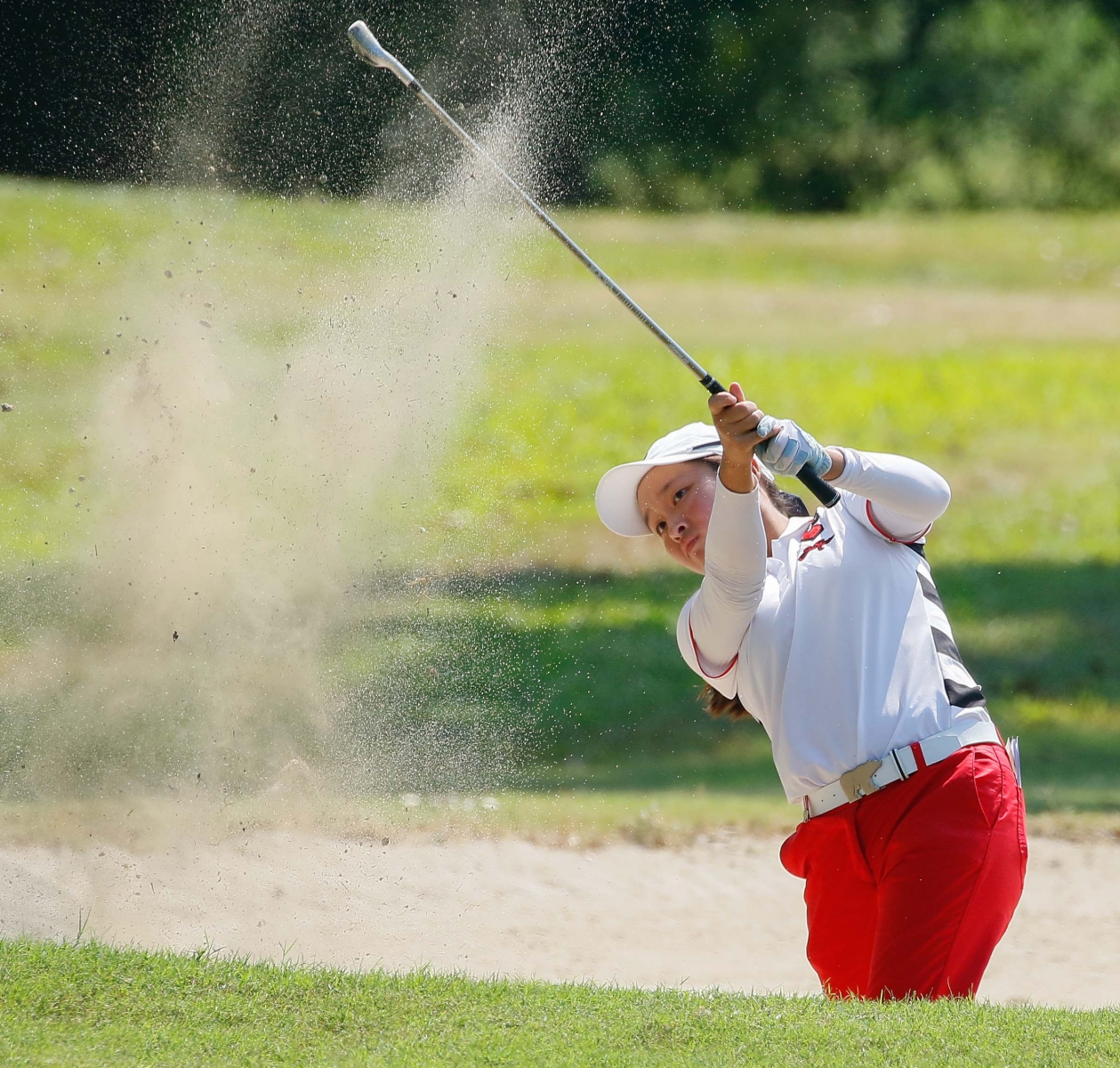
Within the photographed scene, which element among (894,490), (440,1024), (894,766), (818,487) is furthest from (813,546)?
(440,1024)

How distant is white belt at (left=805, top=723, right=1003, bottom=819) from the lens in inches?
121

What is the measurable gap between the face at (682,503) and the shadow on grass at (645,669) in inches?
111

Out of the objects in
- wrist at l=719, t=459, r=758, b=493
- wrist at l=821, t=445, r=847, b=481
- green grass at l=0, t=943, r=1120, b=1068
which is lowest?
green grass at l=0, t=943, r=1120, b=1068

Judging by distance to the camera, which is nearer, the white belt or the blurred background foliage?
the white belt

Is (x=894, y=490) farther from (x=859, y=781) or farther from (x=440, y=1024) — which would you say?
(x=440, y=1024)

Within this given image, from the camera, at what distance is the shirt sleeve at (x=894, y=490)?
3146 millimetres

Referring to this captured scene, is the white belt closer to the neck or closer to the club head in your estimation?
the neck

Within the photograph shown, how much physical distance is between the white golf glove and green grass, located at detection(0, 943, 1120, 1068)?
3.61 ft

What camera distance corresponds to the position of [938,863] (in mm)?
3057

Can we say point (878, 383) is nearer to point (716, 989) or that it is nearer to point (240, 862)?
point (240, 862)

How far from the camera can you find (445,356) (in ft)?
24.1

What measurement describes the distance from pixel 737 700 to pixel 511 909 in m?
2.14

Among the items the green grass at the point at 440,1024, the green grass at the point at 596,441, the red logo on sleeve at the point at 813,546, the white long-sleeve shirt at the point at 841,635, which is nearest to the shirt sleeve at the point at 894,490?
the white long-sleeve shirt at the point at 841,635

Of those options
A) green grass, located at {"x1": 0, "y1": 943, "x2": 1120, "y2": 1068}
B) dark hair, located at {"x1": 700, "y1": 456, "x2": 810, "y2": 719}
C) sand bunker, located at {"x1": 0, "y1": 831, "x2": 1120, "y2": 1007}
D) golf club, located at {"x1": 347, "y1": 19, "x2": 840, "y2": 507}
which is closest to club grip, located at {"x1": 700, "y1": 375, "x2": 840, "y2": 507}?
golf club, located at {"x1": 347, "y1": 19, "x2": 840, "y2": 507}
